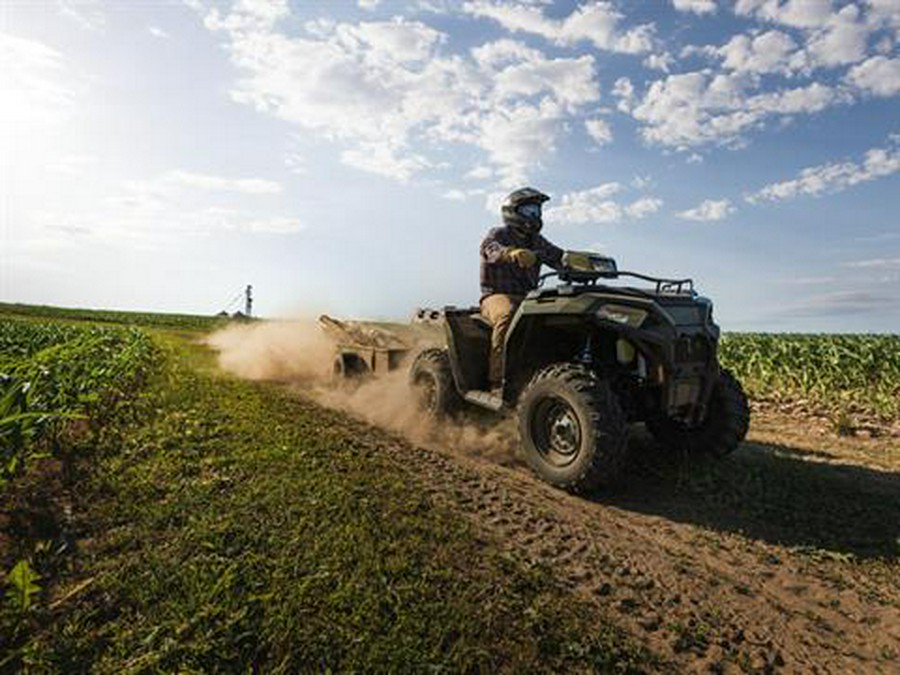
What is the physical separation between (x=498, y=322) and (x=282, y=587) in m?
3.91

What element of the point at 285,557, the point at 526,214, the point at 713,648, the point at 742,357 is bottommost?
the point at 713,648

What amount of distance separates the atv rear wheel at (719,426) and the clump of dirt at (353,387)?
1.66 metres

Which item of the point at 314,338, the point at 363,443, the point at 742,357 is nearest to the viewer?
the point at 363,443

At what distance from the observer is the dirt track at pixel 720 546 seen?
3143 millimetres

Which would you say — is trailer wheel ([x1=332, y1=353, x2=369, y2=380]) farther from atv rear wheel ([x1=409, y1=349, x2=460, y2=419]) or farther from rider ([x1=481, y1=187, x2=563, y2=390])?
rider ([x1=481, y1=187, x2=563, y2=390])

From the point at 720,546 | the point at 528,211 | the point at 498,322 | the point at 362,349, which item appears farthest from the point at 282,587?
the point at 362,349

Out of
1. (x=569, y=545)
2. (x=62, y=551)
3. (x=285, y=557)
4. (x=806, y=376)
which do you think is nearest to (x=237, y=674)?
(x=285, y=557)

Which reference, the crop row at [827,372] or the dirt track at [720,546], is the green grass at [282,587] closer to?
the dirt track at [720,546]

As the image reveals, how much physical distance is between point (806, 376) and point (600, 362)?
8.98 meters

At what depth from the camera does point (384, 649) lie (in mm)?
2635

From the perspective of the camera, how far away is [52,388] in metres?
5.45

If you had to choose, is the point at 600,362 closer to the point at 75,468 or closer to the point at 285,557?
the point at 285,557

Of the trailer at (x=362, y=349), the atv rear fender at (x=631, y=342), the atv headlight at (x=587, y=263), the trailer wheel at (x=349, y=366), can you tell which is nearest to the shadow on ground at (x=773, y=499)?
the atv rear fender at (x=631, y=342)

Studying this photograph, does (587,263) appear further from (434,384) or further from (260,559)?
(260,559)
